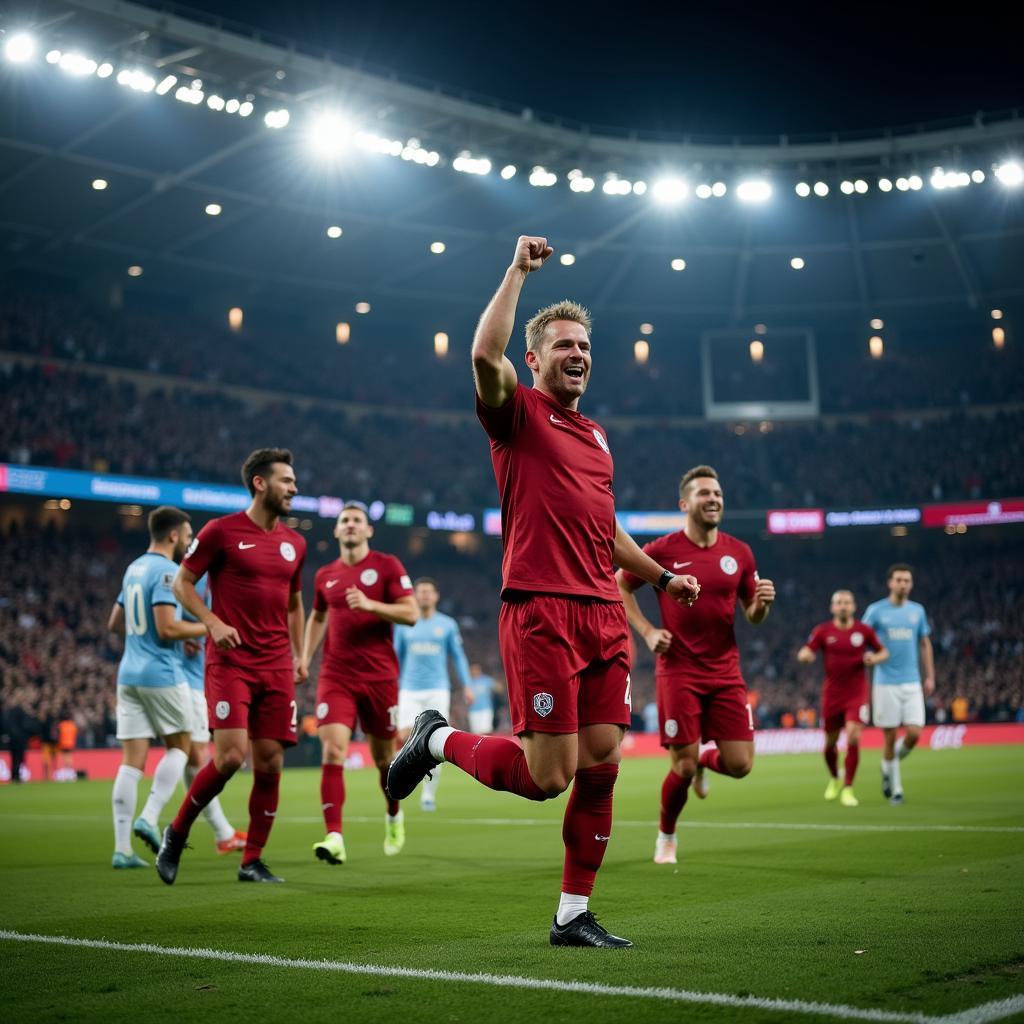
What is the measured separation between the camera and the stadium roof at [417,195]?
29781mm

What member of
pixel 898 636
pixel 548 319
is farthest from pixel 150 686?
pixel 898 636

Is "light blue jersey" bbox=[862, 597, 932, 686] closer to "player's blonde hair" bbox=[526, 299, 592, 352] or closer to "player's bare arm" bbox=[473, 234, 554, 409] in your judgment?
"player's blonde hair" bbox=[526, 299, 592, 352]

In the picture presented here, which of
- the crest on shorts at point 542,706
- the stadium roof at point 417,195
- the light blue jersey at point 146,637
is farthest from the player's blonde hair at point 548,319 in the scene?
the stadium roof at point 417,195

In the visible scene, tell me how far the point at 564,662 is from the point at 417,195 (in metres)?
34.1

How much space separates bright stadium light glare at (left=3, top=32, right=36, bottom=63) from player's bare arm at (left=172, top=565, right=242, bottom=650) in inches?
878

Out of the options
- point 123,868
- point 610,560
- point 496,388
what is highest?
point 496,388

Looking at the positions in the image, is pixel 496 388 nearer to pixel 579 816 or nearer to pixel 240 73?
pixel 579 816

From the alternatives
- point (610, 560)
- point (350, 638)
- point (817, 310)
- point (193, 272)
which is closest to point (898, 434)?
point (817, 310)

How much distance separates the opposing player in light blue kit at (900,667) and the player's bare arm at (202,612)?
29.4 feet

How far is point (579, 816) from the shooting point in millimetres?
5332

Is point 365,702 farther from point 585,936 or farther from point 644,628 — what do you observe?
point 585,936

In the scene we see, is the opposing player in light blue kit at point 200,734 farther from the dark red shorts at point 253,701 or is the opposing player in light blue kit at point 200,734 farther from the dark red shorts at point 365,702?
the dark red shorts at point 253,701

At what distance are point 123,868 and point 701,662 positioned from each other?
422 cm

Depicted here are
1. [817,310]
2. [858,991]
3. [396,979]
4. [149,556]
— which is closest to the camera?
[858,991]
